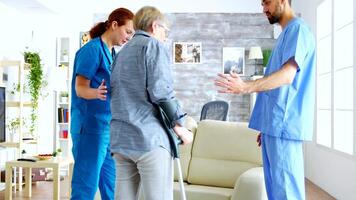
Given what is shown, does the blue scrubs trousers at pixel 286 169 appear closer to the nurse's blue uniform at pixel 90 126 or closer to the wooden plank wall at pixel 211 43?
the nurse's blue uniform at pixel 90 126

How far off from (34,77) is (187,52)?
332 centimetres

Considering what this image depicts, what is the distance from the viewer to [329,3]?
5965mm

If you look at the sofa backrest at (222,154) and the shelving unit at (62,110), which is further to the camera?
the shelving unit at (62,110)

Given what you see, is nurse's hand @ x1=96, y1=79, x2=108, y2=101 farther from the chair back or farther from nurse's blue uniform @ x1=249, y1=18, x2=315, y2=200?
the chair back

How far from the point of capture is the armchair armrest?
3.03 m

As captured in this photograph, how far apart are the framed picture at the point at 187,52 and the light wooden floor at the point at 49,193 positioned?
3.48m

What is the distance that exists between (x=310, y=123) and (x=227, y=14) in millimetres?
6512

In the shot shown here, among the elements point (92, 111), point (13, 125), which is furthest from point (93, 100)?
point (13, 125)

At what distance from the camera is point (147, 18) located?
2.21m

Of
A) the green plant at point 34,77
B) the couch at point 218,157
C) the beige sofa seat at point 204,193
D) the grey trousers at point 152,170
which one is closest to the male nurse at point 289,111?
the grey trousers at point 152,170

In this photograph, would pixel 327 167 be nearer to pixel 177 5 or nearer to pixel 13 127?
pixel 13 127

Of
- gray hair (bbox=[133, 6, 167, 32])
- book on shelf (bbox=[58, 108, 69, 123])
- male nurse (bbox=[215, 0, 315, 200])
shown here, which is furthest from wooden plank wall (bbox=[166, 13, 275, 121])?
gray hair (bbox=[133, 6, 167, 32])

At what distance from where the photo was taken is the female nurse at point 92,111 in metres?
2.70

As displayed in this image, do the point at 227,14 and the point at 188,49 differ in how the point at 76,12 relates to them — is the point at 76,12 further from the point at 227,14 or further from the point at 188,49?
the point at 227,14
